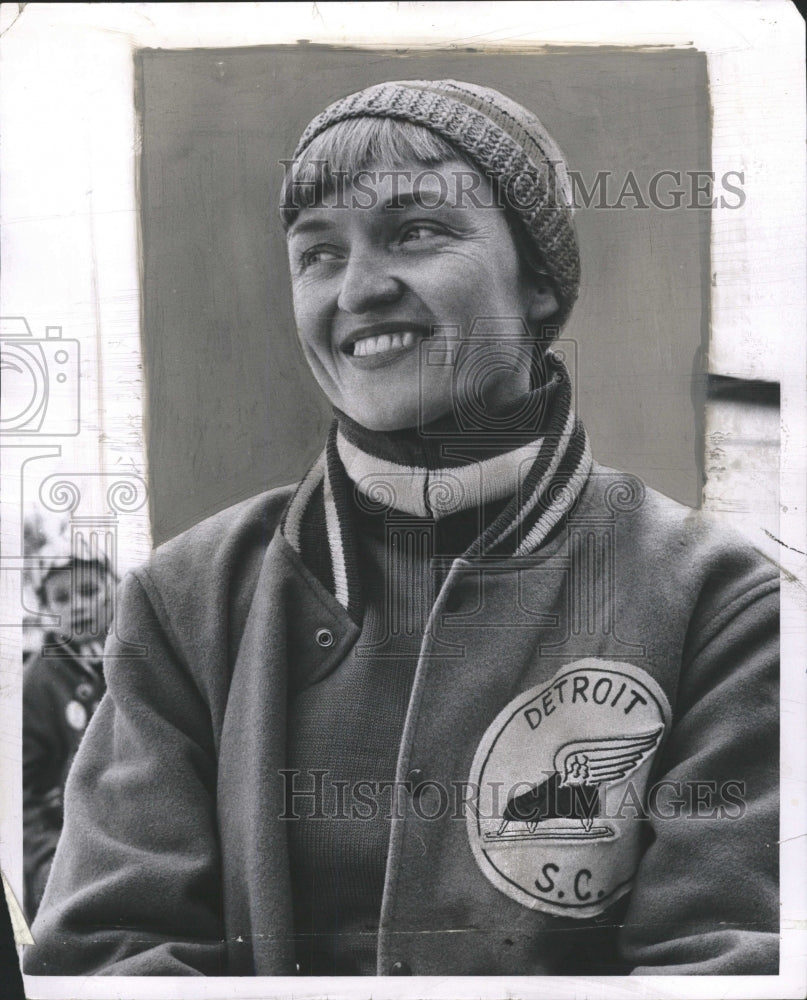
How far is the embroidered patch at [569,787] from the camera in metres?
2.39

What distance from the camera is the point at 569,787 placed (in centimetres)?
241

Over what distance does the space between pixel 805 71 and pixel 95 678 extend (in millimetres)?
1954

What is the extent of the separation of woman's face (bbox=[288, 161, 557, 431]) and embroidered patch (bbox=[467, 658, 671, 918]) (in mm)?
616

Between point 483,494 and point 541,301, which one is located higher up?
point 541,301

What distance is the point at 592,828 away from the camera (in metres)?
2.40

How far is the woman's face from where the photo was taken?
2.42 meters

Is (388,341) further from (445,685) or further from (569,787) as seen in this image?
(569,787)

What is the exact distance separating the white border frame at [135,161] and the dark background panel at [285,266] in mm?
43

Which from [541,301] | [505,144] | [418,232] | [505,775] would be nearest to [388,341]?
[418,232]

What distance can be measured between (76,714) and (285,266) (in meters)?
1.03

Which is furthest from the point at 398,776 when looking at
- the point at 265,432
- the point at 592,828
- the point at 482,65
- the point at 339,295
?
the point at 482,65

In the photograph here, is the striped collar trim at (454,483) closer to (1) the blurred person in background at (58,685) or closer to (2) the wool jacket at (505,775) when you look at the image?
(2) the wool jacket at (505,775)

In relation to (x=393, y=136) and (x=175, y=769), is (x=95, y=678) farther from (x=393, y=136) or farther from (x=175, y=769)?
(x=393, y=136)

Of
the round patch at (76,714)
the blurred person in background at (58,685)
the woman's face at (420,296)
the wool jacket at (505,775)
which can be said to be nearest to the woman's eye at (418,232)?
the woman's face at (420,296)
